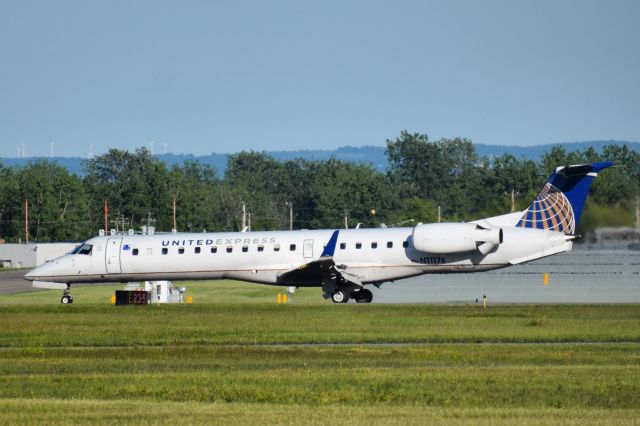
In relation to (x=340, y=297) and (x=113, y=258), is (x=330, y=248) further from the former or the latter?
(x=113, y=258)

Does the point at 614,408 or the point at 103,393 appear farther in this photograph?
the point at 103,393

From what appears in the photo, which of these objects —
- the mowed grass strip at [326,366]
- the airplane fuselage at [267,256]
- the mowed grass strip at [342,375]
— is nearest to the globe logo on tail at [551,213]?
the airplane fuselage at [267,256]

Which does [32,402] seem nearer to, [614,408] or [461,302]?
[614,408]

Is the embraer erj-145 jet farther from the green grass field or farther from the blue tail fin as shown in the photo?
the green grass field

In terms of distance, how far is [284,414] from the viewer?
1725cm

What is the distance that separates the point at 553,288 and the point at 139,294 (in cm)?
1858

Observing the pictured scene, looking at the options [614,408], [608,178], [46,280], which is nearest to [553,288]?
[608,178]

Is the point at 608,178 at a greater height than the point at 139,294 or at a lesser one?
greater

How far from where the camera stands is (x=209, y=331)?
1256 inches

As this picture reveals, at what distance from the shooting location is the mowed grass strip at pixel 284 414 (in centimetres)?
1653

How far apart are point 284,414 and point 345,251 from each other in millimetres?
25806

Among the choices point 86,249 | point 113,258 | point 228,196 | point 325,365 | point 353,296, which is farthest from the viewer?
point 228,196

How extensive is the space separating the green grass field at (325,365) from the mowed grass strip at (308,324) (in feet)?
0.21

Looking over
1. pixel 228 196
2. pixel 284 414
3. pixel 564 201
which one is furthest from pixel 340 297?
pixel 228 196
